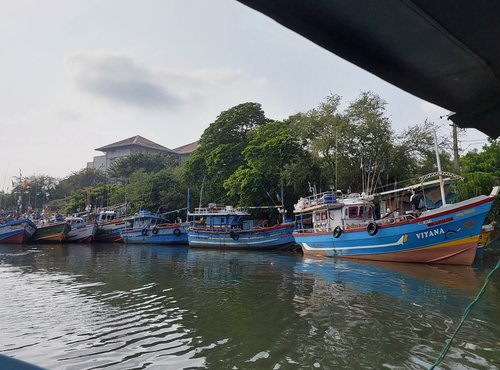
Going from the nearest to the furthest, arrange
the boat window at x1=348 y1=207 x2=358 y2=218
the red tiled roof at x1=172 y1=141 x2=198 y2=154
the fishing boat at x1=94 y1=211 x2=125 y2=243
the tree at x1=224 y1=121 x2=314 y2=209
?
the boat window at x1=348 y1=207 x2=358 y2=218, the tree at x1=224 y1=121 x2=314 y2=209, the fishing boat at x1=94 y1=211 x2=125 y2=243, the red tiled roof at x1=172 y1=141 x2=198 y2=154

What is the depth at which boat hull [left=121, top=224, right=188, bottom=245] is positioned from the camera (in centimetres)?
3381

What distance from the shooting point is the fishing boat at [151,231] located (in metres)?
33.9

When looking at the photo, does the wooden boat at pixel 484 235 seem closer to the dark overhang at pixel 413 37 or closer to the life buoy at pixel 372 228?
Result: the life buoy at pixel 372 228

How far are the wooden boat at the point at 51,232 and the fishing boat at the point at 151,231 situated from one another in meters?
5.40

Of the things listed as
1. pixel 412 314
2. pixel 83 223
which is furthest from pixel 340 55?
pixel 83 223

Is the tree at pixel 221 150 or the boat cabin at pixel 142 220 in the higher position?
the tree at pixel 221 150

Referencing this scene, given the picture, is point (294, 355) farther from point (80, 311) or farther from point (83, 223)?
point (83, 223)

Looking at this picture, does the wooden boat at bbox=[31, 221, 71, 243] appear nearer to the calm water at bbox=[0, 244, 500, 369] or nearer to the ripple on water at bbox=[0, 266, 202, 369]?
the calm water at bbox=[0, 244, 500, 369]

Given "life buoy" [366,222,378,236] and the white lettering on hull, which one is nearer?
the white lettering on hull

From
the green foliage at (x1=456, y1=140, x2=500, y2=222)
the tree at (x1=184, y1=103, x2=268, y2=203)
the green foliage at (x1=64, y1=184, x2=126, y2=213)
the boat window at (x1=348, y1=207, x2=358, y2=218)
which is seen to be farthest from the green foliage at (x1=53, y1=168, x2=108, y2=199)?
the green foliage at (x1=456, y1=140, x2=500, y2=222)

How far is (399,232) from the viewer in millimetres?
17219

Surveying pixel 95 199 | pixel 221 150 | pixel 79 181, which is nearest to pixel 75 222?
pixel 95 199

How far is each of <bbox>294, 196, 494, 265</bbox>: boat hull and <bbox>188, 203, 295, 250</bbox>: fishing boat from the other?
26.5 ft

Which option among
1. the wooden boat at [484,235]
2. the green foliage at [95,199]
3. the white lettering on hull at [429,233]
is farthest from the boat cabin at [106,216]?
the wooden boat at [484,235]
